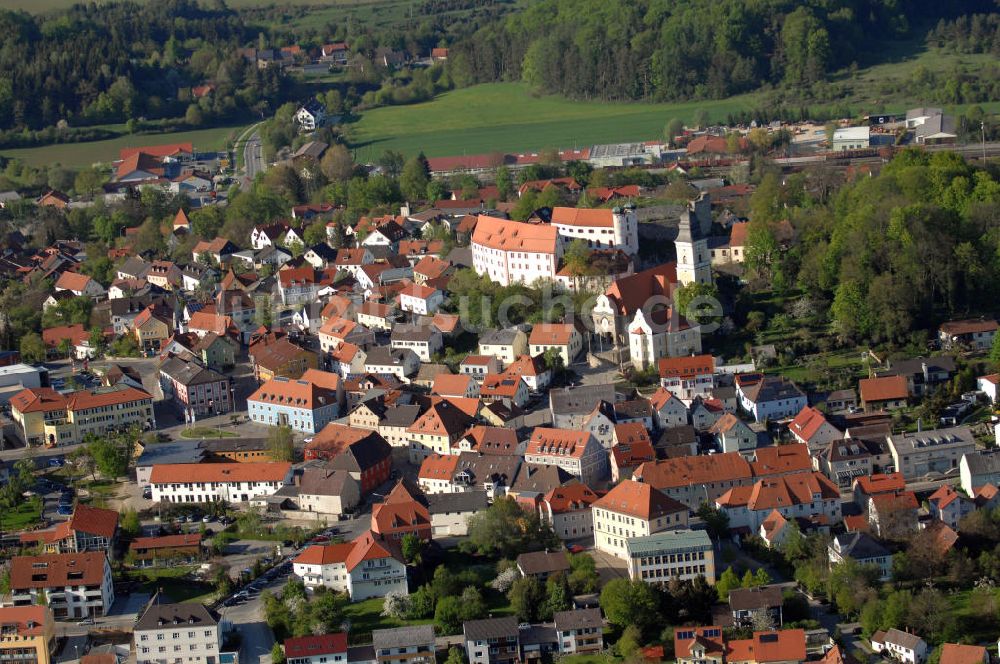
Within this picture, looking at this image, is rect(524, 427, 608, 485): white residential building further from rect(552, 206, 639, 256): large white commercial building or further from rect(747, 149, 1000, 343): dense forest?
rect(552, 206, 639, 256): large white commercial building

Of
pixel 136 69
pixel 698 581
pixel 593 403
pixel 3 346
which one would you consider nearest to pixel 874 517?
pixel 698 581

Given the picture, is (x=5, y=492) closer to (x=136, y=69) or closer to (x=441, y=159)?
(x=441, y=159)

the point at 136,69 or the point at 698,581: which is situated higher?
the point at 136,69

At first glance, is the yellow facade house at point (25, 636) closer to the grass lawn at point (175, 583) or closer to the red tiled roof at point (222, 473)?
the grass lawn at point (175, 583)

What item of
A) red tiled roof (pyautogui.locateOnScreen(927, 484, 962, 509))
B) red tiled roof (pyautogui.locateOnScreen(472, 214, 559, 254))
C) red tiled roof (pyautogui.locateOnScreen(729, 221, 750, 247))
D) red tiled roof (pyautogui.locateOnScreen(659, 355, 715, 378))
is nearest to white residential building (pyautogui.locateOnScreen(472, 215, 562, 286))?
red tiled roof (pyautogui.locateOnScreen(472, 214, 559, 254))

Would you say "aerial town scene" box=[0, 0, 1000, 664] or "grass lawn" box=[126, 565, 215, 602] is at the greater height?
"aerial town scene" box=[0, 0, 1000, 664]
